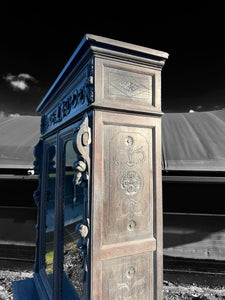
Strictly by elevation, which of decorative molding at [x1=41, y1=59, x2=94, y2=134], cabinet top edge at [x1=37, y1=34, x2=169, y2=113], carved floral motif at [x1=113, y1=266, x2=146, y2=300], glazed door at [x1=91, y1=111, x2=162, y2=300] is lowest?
carved floral motif at [x1=113, y1=266, x2=146, y2=300]

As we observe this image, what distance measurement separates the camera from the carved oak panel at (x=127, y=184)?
3.11ft

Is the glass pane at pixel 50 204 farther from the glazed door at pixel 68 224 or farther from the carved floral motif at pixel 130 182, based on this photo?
the carved floral motif at pixel 130 182

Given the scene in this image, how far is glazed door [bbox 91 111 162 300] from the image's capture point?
909 millimetres

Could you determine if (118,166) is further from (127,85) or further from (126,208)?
(127,85)

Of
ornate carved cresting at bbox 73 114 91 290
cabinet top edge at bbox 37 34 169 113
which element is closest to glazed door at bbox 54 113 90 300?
ornate carved cresting at bbox 73 114 91 290

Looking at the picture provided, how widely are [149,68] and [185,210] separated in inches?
120

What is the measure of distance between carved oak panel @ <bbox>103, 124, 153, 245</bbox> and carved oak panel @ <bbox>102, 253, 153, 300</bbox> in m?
0.11

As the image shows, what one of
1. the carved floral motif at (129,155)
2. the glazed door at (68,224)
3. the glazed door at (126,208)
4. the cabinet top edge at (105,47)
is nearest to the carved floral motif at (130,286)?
the glazed door at (126,208)

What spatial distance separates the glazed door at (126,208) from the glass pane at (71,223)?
0.39 metres

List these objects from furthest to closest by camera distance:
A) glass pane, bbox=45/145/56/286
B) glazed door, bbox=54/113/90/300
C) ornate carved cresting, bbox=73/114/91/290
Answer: glass pane, bbox=45/145/56/286 → glazed door, bbox=54/113/90/300 → ornate carved cresting, bbox=73/114/91/290

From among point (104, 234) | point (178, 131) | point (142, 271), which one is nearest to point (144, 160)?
point (104, 234)

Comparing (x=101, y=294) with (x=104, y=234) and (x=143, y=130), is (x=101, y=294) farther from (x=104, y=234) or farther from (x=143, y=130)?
(x=143, y=130)

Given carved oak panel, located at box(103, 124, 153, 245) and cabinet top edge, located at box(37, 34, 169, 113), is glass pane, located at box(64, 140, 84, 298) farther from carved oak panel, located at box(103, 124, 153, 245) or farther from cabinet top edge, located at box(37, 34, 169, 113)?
cabinet top edge, located at box(37, 34, 169, 113)

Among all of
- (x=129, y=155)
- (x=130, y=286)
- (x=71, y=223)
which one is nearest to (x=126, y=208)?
(x=129, y=155)
